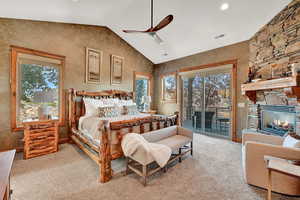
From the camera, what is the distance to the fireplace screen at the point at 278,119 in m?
2.88

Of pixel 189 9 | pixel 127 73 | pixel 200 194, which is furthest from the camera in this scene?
pixel 127 73

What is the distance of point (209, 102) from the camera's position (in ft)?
15.4

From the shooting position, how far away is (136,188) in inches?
74.2

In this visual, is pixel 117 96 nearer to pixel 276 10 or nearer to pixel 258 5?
pixel 258 5

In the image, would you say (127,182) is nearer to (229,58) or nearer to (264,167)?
(264,167)

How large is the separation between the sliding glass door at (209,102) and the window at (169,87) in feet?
1.53

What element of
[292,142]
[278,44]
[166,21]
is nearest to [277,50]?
[278,44]

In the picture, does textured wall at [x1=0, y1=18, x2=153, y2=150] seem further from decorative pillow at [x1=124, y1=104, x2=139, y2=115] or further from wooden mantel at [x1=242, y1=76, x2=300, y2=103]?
wooden mantel at [x1=242, y1=76, x2=300, y2=103]

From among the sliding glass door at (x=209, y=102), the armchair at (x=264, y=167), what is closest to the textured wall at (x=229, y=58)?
the sliding glass door at (x=209, y=102)

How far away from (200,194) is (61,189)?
1955 millimetres

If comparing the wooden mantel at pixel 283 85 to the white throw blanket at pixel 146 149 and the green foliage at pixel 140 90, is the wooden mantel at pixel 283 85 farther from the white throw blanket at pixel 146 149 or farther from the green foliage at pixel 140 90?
the green foliage at pixel 140 90

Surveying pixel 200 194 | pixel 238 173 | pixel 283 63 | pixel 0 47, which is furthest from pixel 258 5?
pixel 0 47

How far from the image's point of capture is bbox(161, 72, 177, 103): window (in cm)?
567

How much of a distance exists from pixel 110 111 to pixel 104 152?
1.57m
